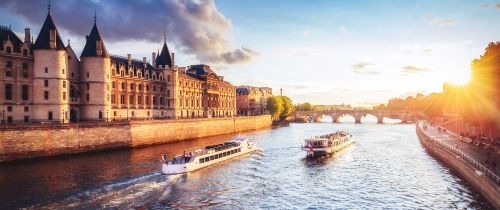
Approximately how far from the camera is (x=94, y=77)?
251 feet

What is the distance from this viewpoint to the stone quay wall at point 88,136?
5594 centimetres

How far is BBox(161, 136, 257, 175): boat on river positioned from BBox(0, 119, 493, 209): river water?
3.73ft

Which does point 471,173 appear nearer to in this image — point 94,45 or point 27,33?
point 94,45

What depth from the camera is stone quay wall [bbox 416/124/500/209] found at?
33188 mm

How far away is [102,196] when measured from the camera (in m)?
36.5

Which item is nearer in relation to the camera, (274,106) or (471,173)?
(471,173)

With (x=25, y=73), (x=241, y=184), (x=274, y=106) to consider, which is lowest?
(x=241, y=184)

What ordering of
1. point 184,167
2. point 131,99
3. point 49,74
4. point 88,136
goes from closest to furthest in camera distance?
point 184,167 < point 88,136 < point 49,74 < point 131,99

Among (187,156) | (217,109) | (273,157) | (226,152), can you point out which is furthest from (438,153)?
(217,109)

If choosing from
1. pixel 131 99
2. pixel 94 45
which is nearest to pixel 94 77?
pixel 94 45

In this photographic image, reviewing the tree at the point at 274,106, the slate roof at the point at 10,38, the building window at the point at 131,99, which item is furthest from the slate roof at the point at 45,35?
the tree at the point at 274,106

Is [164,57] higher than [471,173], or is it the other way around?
[164,57]

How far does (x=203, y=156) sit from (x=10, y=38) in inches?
1468

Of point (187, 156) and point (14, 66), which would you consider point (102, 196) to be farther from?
point (14, 66)
